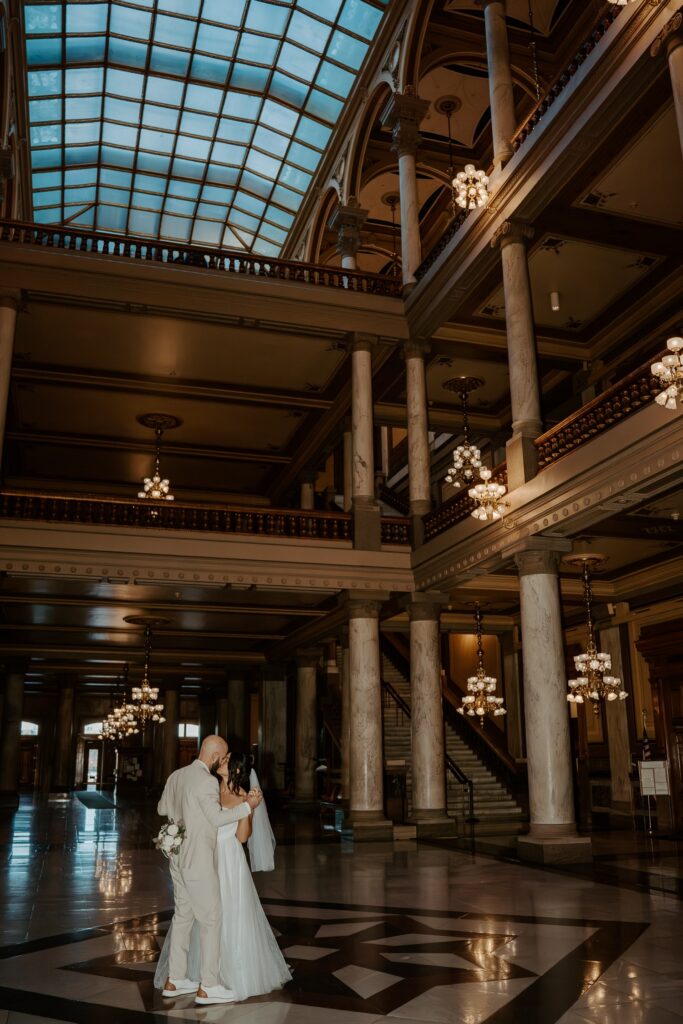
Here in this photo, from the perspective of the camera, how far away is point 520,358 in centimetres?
1216

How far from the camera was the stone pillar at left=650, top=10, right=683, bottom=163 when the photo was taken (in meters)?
8.52

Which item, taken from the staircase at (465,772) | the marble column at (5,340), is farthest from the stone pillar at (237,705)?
the marble column at (5,340)

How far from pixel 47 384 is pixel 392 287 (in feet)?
24.6

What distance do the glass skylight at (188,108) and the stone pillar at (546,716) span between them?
42.1ft

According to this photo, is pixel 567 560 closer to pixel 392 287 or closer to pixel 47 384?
pixel 392 287

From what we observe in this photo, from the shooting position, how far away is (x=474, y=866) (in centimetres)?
1038

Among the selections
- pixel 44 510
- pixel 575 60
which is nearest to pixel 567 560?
pixel 575 60

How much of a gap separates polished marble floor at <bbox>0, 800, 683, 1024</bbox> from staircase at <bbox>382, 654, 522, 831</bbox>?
220 inches

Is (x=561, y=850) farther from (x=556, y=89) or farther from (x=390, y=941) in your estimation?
(x=556, y=89)

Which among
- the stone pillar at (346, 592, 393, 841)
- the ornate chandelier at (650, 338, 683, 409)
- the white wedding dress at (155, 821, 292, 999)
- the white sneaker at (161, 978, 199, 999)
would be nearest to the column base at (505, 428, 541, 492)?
the stone pillar at (346, 592, 393, 841)

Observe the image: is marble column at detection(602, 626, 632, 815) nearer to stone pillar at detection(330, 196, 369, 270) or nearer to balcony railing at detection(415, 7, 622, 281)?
balcony railing at detection(415, 7, 622, 281)

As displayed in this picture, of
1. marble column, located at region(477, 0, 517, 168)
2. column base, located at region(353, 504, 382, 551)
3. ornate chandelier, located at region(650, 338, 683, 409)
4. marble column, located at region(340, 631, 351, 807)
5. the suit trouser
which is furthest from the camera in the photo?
marble column, located at region(340, 631, 351, 807)

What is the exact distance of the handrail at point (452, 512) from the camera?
1239 cm

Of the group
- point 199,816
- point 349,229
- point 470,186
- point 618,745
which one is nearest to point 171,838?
point 199,816
